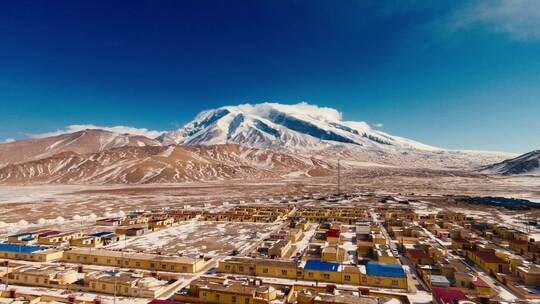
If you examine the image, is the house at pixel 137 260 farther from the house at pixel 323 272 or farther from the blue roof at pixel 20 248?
the house at pixel 323 272

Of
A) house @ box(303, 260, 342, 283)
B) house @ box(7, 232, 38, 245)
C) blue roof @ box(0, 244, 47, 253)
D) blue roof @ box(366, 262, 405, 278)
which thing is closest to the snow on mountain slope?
house @ box(7, 232, 38, 245)

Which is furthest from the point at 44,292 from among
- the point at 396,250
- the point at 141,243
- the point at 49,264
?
the point at 396,250

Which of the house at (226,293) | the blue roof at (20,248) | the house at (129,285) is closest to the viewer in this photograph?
the house at (226,293)

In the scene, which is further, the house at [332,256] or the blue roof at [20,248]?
the blue roof at [20,248]

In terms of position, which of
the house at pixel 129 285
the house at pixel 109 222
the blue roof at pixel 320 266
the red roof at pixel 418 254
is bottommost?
the house at pixel 129 285

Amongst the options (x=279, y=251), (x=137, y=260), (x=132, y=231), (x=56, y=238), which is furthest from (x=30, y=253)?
(x=279, y=251)

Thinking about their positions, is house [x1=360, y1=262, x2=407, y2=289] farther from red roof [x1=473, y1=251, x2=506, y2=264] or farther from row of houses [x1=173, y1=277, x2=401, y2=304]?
red roof [x1=473, y1=251, x2=506, y2=264]

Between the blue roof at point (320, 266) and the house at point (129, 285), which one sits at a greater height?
the blue roof at point (320, 266)

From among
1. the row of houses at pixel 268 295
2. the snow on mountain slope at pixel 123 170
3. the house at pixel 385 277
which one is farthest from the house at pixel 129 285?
the snow on mountain slope at pixel 123 170
